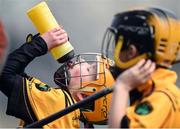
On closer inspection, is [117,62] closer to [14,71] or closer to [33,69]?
[14,71]

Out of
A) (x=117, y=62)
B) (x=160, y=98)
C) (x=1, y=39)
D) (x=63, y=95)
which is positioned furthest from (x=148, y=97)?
(x=63, y=95)

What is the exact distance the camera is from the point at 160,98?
5.95 ft

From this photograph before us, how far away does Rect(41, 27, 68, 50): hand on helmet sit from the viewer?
2.71 meters

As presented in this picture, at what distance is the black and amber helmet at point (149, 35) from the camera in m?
1.87

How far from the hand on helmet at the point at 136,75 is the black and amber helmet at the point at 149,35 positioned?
0.04 m

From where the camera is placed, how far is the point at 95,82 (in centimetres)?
282

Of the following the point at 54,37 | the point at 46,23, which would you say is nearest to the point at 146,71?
the point at 54,37

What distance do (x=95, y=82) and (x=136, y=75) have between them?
99 centimetres

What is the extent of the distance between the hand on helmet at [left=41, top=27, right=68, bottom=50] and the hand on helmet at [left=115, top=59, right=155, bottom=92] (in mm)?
901

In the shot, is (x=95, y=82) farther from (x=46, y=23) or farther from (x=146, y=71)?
(x=146, y=71)

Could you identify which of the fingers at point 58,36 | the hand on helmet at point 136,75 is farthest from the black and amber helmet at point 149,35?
the fingers at point 58,36

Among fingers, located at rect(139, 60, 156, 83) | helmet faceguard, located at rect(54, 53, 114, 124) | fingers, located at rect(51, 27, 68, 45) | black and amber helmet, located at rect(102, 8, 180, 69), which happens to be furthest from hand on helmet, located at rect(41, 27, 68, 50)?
fingers, located at rect(139, 60, 156, 83)

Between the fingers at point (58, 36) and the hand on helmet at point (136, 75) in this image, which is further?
the fingers at point (58, 36)

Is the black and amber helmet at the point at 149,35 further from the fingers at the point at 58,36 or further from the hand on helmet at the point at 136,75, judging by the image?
the fingers at the point at 58,36
